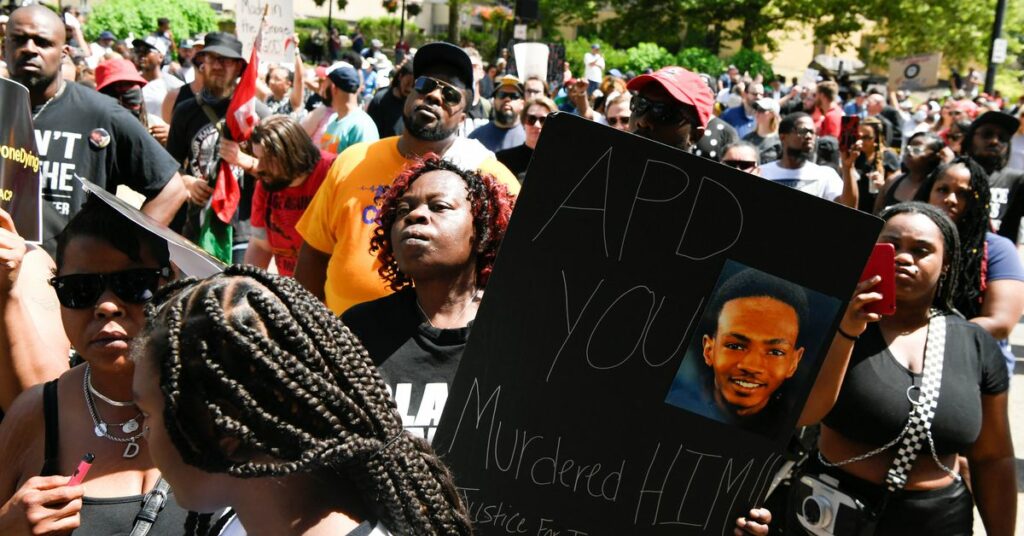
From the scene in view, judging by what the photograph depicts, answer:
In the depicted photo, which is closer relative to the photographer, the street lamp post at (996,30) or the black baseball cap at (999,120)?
the black baseball cap at (999,120)

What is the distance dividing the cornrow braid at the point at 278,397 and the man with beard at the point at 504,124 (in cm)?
647

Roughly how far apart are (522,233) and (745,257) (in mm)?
505

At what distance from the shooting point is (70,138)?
4.19 meters

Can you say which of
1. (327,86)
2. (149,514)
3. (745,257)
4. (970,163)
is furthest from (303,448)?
(327,86)

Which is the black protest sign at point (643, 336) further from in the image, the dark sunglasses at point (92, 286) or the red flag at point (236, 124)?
the red flag at point (236, 124)

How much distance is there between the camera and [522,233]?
7.86 ft

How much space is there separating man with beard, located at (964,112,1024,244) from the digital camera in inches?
159

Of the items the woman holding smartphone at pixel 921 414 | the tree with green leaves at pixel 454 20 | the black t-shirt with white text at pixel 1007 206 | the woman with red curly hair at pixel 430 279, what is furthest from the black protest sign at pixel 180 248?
the tree with green leaves at pixel 454 20

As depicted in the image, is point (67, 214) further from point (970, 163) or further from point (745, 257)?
point (970, 163)

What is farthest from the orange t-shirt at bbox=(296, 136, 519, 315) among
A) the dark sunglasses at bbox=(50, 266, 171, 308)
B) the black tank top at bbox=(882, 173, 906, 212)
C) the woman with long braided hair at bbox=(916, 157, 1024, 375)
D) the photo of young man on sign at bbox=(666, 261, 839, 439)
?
the black tank top at bbox=(882, 173, 906, 212)

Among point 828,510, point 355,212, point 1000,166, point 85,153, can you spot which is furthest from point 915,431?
point 1000,166

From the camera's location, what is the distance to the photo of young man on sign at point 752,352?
232 cm

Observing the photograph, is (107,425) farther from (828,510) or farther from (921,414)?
(921,414)

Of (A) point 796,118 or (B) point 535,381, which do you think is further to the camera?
(A) point 796,118
